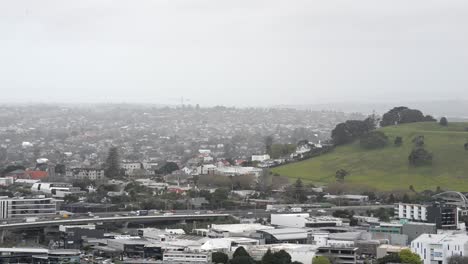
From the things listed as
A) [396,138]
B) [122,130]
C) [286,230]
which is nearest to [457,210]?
[286,230]

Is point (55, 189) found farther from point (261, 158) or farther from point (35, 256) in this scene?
point (261, 158)

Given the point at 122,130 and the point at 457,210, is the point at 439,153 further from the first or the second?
the point at 122,130

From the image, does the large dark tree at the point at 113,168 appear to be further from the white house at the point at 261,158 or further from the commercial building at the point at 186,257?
the commercial building at the point at 186,257

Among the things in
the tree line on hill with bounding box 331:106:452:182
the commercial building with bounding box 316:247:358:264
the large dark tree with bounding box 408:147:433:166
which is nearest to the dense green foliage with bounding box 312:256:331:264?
the commercial building with bounding box 316:247:358:264

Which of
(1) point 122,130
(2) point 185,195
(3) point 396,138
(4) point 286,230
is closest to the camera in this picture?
(4) point 286,230

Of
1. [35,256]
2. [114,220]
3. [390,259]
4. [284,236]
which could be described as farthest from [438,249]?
[114,220]

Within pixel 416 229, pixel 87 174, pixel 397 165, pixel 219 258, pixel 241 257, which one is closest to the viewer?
pixel 241 257

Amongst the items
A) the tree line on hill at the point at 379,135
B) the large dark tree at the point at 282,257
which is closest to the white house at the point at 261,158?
the tree line on hill at the point at 379,135
